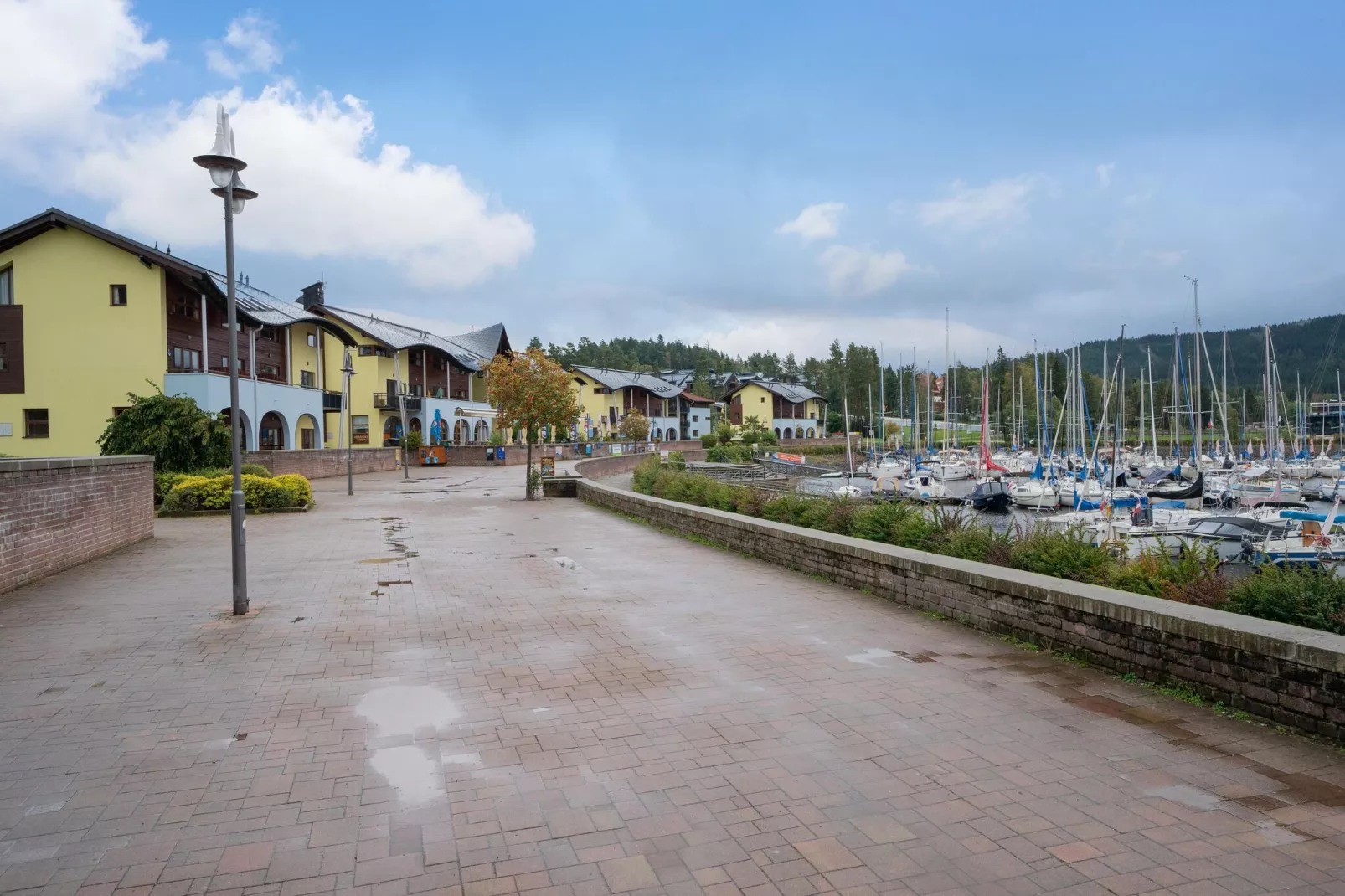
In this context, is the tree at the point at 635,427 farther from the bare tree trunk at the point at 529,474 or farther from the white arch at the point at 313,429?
the bare tree trunk at the point at 529,474

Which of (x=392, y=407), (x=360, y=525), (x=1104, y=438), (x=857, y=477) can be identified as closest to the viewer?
(x=360, y=525)

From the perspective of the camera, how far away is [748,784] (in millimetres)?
4512

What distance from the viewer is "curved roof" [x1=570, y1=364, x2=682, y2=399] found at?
8669 centimetres

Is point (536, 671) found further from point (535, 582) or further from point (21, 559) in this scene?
point (21, 559)

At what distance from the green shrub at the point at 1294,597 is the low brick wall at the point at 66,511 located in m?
12.7

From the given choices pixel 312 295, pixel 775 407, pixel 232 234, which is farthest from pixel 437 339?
pixel 232 234

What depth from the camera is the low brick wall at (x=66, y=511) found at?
1025 centimetres

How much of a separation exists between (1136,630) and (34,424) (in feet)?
132

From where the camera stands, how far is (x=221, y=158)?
862 centimetres

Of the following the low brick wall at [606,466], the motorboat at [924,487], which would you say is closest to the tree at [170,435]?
the low brick wall at [606,466]

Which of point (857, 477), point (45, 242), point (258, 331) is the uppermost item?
point (45, 242)

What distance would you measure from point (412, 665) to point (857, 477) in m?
53.2

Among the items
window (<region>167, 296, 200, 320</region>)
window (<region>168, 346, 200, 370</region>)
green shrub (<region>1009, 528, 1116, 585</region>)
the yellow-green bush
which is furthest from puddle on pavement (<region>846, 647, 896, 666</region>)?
window (<region>167, 296, 200, 320</region>)

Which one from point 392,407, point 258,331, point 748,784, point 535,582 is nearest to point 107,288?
point 258,331
